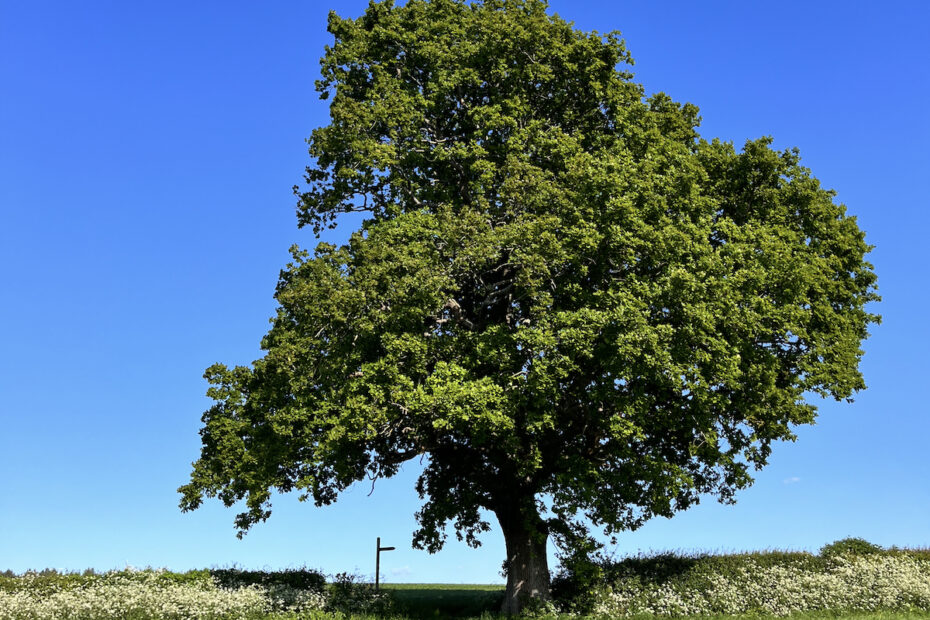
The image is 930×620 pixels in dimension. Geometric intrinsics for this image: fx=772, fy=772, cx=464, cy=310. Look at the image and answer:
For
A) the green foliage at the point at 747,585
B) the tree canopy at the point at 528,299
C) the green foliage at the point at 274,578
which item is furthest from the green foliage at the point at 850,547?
the green foliage at the point at 274,578

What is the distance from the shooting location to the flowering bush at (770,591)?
82.2 feet

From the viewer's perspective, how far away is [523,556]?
88.8 ft

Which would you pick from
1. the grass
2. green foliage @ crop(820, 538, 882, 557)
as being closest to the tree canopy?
the grass

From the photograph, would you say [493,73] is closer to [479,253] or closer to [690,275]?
[479,253]

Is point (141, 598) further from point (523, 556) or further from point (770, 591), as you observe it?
point (770, 591)

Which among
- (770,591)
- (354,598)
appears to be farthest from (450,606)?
(770,591)

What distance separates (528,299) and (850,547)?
16.7 m

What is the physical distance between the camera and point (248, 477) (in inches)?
969

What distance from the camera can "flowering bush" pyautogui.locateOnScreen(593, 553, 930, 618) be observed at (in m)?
25.0

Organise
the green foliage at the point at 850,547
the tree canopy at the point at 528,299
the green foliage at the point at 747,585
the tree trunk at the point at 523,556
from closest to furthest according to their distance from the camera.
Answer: the tree canopy at the point at 528,299
the green foliage at the point at 747,585
the tree trunk at the point at 523,556
the green foliage at the point at 850,547

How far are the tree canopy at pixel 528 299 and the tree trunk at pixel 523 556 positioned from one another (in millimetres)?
95

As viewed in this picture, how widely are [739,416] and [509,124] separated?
12904 mm

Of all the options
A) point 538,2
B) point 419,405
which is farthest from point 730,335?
point 538,2

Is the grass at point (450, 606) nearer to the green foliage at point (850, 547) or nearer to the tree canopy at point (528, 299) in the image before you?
the tree canopy at point (528, 299)
